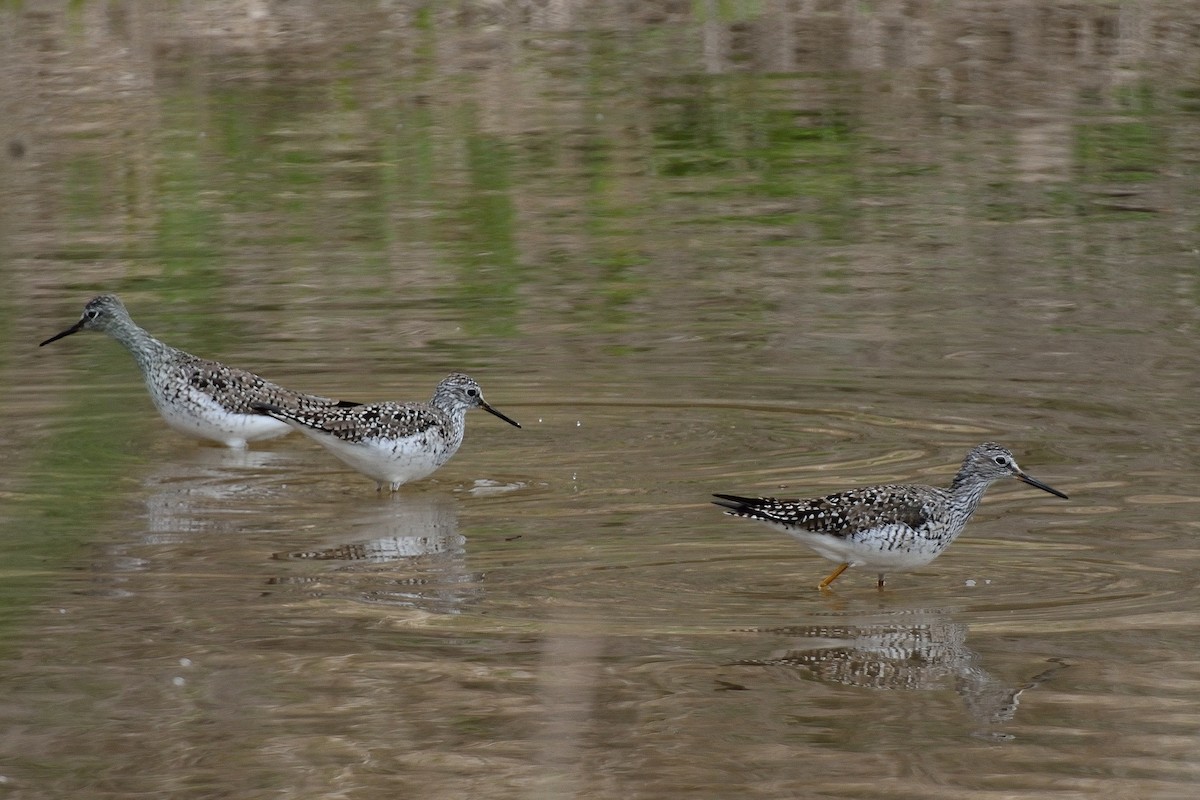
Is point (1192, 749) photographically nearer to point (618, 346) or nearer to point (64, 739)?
point (64, 739)

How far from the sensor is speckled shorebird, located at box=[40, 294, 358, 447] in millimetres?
13797

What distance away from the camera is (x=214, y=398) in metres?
13.9

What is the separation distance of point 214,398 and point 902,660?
6.32 meters

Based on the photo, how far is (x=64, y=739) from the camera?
8.18 metres

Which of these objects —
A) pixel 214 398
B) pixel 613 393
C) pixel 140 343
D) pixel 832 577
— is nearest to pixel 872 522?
pixel 832 577

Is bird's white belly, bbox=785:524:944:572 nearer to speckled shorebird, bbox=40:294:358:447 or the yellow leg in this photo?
the yellow leg

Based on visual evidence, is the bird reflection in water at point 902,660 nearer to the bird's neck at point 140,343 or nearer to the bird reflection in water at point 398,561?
the bird reflection in water at point 398,561

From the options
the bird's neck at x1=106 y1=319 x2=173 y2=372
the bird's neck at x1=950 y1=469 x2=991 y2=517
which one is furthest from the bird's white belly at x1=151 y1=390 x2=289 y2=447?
the bird's neck at x1=950 y1=469 x2=991 y2=517

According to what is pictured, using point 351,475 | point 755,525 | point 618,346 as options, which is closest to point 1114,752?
point 755,525

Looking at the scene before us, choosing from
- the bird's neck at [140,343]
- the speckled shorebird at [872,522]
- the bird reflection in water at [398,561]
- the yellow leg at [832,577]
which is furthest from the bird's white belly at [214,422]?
the yellow leg at [832,577]

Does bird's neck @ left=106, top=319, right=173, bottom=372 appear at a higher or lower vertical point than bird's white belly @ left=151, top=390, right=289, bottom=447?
higher

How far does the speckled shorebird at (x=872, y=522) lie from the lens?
9.98m

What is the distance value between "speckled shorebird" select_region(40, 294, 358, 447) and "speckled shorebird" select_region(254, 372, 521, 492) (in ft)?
2.20

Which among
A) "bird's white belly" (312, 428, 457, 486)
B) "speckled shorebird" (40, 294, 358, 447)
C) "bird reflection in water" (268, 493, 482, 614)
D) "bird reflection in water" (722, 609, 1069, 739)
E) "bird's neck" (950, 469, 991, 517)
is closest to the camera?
"bird reflection in water" (722, 609, 1069, 739)
